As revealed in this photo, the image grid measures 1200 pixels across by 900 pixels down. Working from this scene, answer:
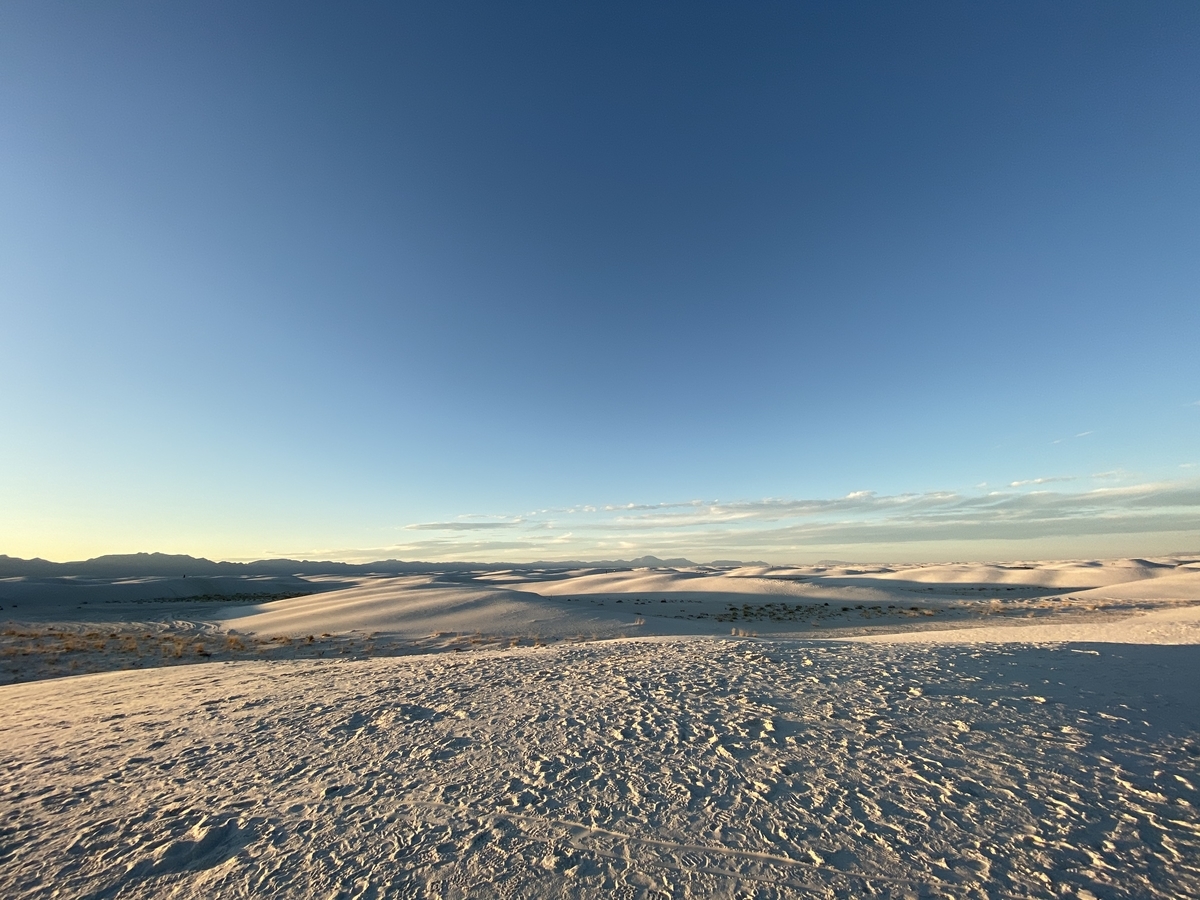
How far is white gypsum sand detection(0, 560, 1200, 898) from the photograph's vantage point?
3.67 meters

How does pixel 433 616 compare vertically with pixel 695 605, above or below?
above

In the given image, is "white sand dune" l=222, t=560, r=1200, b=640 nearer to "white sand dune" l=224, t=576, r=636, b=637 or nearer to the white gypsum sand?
"white sand dune" l=224, t=576, r=636, b=637

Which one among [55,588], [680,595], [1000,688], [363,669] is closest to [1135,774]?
[1000,688]

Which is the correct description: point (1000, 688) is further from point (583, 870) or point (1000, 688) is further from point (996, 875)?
point (583, 870)

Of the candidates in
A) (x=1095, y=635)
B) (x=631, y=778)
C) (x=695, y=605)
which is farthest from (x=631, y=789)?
(x=695, y=605)

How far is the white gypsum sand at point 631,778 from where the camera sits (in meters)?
3.67

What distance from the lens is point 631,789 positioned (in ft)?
15.7

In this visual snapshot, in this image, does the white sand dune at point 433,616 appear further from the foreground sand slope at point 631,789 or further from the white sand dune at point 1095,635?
the foreground sand slope at point 631,789

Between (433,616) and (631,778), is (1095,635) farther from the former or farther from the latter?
(433,616)

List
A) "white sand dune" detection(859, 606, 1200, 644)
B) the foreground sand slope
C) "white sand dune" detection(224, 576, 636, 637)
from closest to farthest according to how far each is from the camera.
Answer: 1. the foreground sand slope
2. "white sand dune" detection(859, 606, 1200, 644)
3. "white sand dune" detection(224, 576, 636, 637)

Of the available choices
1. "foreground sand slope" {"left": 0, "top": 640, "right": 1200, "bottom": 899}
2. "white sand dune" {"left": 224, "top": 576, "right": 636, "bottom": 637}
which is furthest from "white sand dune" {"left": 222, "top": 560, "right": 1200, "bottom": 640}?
"foreground sand slope" {"left": 0, "top": 640, "right": 1200, "bottom": 899}

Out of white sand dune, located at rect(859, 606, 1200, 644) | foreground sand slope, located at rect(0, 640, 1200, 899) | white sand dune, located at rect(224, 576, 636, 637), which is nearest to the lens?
foreground sand slope, located at rect(0, 640, 1200, 899)

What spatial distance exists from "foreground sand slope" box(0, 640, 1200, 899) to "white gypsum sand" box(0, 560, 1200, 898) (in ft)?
0.08

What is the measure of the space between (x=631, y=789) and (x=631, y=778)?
20cm
